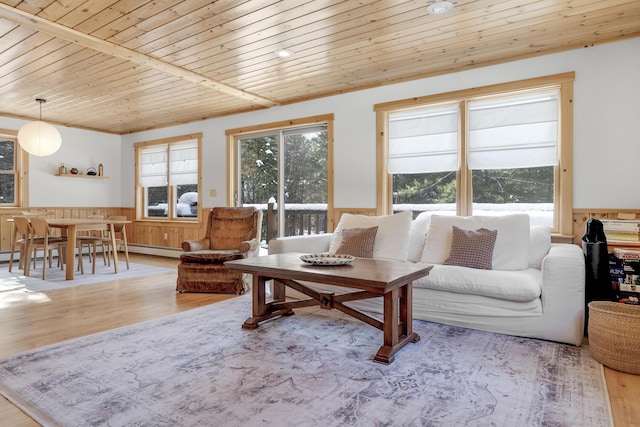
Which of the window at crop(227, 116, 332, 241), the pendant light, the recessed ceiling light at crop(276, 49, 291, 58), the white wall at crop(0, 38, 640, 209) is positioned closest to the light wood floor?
the window at crop(227, 116, 332, 241)

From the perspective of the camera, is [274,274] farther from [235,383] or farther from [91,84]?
[91,84]

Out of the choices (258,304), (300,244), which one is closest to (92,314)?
(258,304)

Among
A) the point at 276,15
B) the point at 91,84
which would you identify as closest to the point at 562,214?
the point at 276,15

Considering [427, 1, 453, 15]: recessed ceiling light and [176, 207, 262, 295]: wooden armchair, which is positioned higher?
[427, 1, 453, 15]: recessed ceiling light

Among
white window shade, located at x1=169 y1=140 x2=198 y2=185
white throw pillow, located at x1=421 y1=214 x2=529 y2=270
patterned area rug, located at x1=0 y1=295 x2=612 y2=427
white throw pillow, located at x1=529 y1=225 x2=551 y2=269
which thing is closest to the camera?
patterned area rug, located at x1=0 y1=295 x2=612 y2=427

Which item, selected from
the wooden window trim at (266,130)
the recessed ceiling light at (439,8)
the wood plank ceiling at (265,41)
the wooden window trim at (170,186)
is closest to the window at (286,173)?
the wooden window trim at (266,130)

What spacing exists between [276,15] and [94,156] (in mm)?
5931

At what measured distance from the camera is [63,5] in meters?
2.74

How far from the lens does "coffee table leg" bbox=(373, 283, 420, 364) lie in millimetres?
2314

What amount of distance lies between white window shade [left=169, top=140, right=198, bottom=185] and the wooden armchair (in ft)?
7.47

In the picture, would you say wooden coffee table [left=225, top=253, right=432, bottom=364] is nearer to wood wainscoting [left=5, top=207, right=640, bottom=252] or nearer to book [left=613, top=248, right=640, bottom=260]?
book [left=613, top=248, right=640, bottom=260]

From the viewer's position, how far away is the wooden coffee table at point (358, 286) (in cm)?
229

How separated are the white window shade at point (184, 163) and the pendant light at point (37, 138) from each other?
6.36 feet

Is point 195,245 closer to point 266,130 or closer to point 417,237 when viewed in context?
point 266,130
